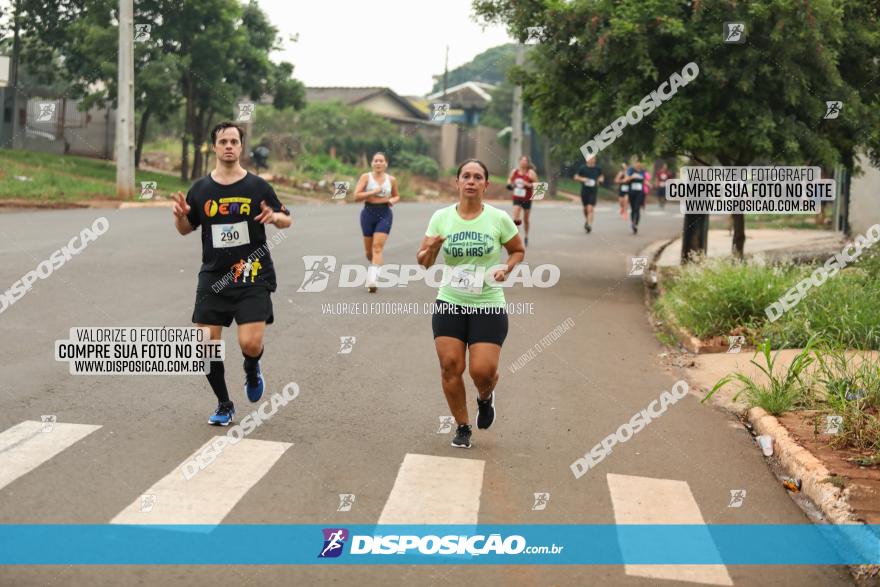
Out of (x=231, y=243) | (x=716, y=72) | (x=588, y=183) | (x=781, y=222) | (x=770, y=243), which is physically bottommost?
(x=781, y=222)

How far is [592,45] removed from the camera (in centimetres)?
1644

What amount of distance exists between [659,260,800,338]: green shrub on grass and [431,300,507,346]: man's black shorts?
17.7 ft

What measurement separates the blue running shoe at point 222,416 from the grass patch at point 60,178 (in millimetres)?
21039

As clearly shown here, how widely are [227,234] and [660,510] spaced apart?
3.48 metres

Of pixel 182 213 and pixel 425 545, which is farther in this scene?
pixel 182 213

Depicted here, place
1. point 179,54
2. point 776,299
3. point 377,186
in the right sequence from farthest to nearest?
1. point 179,54
2. point 377,186
3. point 776,299

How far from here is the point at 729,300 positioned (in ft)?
42.9

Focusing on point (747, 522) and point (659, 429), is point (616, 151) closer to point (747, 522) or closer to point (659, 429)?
point (659, 429)

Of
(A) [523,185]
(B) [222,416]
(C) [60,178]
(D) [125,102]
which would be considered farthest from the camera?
(C) [60,178]

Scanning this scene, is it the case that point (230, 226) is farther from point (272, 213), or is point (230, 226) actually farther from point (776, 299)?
point (776, 299)

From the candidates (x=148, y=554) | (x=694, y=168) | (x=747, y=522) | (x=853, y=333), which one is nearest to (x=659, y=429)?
(x=747, y=522)

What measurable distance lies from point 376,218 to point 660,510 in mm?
9297

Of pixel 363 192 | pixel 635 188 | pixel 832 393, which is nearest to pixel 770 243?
pixel 635 188

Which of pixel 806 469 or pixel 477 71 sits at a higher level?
pixel 477 71
